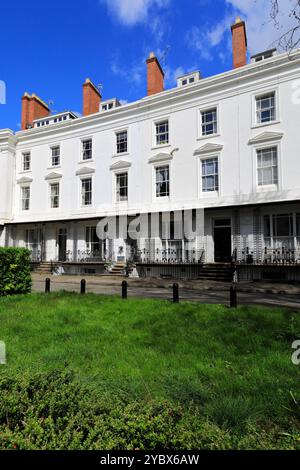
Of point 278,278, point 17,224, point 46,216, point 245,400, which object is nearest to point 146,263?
point 278,278

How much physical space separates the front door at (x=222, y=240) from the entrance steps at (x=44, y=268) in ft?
44.5

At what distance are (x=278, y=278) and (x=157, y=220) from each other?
8819 mm

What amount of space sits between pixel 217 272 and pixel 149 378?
1446cm

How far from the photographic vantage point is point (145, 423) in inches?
100

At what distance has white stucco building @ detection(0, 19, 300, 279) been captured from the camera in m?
17.9

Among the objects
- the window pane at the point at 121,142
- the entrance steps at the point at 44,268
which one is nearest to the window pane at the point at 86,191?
the window pane at the point at 121,142

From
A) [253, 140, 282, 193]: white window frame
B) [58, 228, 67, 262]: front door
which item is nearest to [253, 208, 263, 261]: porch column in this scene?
[253, 140, 282, 193]: white window frame

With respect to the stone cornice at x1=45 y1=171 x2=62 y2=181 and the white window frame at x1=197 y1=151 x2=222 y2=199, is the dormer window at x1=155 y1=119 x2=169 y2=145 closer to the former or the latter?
the white window frame at x1=197 y1=151 x2=222 y2=199

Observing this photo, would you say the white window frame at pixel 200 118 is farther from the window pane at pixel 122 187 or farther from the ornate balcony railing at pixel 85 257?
the ornate balcony railing at pixel 85 257

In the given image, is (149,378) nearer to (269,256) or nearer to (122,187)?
(269,256)

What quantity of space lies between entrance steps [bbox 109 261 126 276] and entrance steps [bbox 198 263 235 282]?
6023 mm

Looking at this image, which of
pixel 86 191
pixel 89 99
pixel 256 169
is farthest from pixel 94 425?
pixel 89 99

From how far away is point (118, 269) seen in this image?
2198cm
